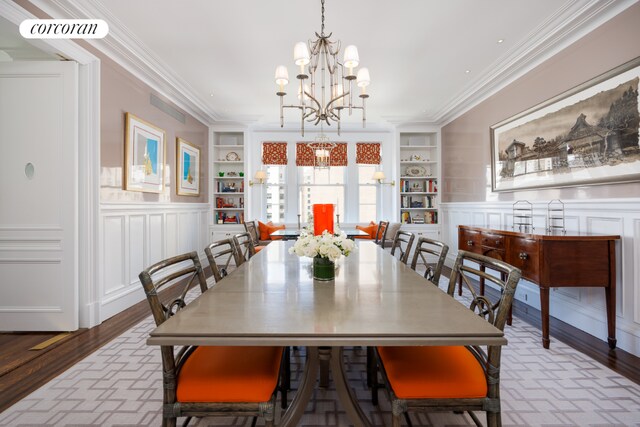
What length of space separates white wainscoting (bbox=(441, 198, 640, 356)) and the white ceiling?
5.17 feet

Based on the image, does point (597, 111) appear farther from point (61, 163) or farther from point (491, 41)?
point (61, 163)

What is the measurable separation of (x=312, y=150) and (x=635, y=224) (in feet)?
16.5

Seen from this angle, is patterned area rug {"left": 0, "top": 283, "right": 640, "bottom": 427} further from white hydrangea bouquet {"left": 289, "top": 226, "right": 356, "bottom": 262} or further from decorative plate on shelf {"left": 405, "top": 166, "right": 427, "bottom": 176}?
decorative plate on shelf {"left": 405, "top": 166, "right": 427, "bottom": 176}

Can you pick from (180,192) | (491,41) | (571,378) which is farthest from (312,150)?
(571,378)

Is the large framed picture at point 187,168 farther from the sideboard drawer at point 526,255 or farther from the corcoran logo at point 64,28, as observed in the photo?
the sideboard drawer at point 526,255

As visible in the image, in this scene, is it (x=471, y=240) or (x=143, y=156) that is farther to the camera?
(x=143, y=156)

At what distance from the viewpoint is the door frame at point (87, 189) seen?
2703 millimetres

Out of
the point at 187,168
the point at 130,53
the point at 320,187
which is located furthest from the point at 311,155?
the point at 130,53

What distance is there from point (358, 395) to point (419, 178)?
5.04 meters

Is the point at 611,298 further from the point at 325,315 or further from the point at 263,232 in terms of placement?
the point at 263,232

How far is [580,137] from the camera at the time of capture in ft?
8.70

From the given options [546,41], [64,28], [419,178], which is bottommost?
[419,178]

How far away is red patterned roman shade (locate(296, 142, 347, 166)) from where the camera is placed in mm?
6312

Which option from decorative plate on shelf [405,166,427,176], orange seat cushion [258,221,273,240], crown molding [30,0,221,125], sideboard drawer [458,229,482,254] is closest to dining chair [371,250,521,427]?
sideboard drawer [458,229,482,254]
